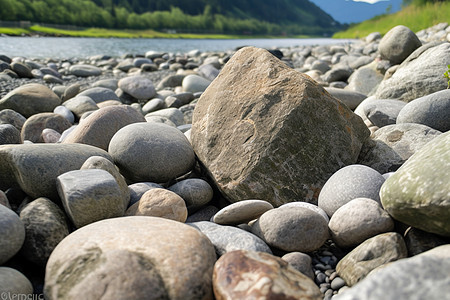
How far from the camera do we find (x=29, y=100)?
6.73 meters

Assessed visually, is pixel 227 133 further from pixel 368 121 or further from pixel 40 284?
pixel 368 121

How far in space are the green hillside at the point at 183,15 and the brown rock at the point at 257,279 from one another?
62.7 m

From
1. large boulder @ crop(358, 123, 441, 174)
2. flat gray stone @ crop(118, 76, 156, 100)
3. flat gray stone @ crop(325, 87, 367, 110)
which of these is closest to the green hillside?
flat gray stone @ crop(118, 76, 156, 100)

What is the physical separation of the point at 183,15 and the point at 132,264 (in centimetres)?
9824

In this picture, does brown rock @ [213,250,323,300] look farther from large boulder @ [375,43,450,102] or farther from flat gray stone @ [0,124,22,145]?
large boulder @ [375,43,450,102]

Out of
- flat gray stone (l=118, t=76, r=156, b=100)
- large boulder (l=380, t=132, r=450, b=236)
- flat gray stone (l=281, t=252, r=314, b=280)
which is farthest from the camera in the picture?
flat gray stone (l=118, t=76, r=156, b=100)

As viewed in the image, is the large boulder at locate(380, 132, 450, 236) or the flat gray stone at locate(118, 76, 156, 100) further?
the flat gray stone at locate(118, 76, 156, 100)

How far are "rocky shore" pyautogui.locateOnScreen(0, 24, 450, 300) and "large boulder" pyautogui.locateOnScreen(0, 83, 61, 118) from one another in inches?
107

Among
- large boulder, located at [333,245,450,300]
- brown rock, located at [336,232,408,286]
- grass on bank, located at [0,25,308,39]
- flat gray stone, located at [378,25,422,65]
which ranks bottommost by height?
grass on bank, located at [0,25,308,39]

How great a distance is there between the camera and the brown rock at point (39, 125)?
17.4 ft

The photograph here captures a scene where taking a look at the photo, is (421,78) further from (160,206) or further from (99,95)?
(99,95)

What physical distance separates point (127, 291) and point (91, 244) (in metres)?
0.43

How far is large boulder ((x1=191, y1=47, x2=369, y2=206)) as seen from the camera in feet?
11.0

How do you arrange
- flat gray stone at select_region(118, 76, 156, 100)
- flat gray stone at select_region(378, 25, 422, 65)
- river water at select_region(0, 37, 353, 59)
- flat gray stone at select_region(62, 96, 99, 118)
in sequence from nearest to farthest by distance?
flat gray stone at select_region(62, 96, 99, 118)
flat gray stone at select_region(378, 25, 422, 65)
flat gray stone at select_region(118, 76, 156, 100)
river water at select_region(0, 37, 353, 59)
